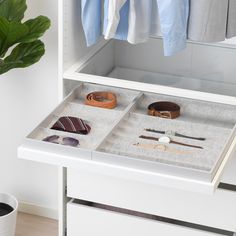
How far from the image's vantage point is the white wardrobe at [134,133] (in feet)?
7.13

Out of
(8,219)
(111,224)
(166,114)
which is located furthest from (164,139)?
(8,219)

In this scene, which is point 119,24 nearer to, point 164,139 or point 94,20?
point 94,20

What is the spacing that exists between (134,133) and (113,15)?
0.39m

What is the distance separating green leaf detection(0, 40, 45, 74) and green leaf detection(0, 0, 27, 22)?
4.2 inches

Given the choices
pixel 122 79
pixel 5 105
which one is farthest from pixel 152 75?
pixel 5 105

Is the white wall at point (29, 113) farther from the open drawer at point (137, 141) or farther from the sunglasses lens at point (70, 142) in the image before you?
the sunglasses lens at point (70, 142)

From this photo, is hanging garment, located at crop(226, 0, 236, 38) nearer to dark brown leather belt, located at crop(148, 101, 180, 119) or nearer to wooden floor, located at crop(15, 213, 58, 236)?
dark brown leather belt, located at crop(148, 101, 180, 119)

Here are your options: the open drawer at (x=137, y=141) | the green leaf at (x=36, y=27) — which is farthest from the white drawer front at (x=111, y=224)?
the green leaf at (x=36, y=27)

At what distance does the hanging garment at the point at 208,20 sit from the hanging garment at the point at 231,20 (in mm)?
16

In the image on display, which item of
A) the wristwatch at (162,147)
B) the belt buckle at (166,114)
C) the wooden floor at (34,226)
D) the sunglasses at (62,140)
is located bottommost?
the wooden floor at (34,226)

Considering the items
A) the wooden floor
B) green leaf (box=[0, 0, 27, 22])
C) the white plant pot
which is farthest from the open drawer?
the wooden floor

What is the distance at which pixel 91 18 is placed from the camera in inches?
95.3

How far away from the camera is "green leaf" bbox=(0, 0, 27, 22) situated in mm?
2535

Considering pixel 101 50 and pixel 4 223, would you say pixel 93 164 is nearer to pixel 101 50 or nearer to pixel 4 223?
pixel 101 50
